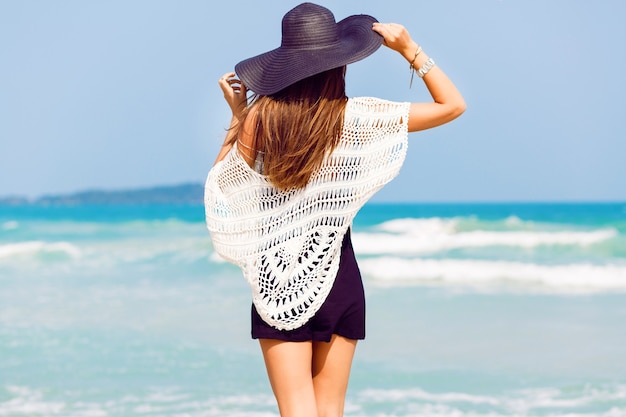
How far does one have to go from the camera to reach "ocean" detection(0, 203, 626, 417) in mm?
4879

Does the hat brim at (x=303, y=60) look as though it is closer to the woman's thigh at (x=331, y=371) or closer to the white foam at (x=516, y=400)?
the woman's thigh at (x=331, y=371)

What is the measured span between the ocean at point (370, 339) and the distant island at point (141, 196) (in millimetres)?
31388

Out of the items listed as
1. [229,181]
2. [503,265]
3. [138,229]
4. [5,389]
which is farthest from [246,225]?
[138,229]

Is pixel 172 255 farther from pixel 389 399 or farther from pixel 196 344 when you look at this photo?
pixel 389 399

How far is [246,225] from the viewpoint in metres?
2.42

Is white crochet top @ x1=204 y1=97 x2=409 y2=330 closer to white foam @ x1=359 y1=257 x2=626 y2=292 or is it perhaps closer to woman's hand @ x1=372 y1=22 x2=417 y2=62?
woman's hand @ x1=372 y1=22 x2=417 y2=62

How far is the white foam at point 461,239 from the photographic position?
46.6 ft

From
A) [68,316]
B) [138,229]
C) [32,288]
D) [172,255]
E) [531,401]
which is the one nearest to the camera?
[531,401]

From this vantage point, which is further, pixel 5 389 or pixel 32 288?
pixel 32 288

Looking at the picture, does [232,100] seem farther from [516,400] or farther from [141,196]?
[141,196]

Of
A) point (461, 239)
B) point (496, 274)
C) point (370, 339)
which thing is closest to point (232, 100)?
point (370, 339)

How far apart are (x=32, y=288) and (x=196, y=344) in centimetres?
429

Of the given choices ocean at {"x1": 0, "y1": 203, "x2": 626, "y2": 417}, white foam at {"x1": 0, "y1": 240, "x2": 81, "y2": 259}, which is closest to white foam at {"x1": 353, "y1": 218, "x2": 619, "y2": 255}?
ocean at {"x1": 0, "y1": 203, "x2": 626, "y2": 417}

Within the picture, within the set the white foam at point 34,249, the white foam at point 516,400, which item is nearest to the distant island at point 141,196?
the white foam at point 34,249
